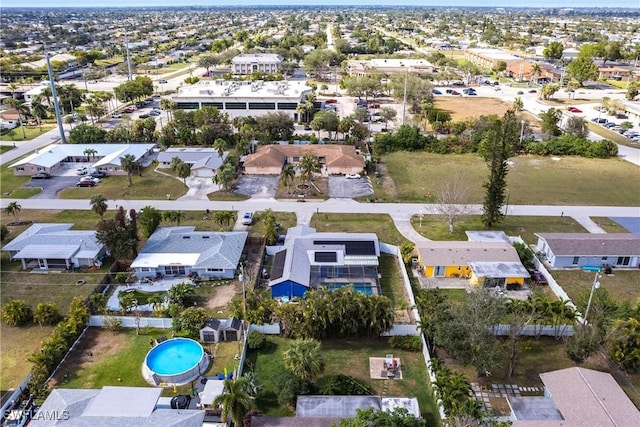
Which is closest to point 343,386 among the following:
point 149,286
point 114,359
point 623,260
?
point 114,359

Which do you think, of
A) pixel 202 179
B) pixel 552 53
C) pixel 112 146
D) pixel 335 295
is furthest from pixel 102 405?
pixel 552 53

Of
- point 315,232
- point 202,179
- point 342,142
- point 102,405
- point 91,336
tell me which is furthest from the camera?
point 342,142

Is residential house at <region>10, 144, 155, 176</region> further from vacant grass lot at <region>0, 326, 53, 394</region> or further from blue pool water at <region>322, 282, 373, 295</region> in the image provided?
blue pool water at <region>322, 282, 373, 295</region>

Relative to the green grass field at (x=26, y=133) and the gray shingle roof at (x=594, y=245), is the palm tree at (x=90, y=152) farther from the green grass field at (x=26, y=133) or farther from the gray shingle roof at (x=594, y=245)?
the gray shingle roof at (x=594, y=245)

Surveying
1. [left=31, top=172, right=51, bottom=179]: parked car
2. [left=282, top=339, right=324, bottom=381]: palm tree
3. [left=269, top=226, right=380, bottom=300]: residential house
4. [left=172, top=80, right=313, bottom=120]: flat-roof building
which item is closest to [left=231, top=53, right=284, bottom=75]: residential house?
[left=172, top=80, right=313, bottom=120]: flat-roof building

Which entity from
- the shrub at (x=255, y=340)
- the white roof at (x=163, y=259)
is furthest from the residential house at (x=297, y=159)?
the shrub at (x=255, y=340)

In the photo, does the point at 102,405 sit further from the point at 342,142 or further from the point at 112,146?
the point at 342,142

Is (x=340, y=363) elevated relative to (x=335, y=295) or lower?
lower
